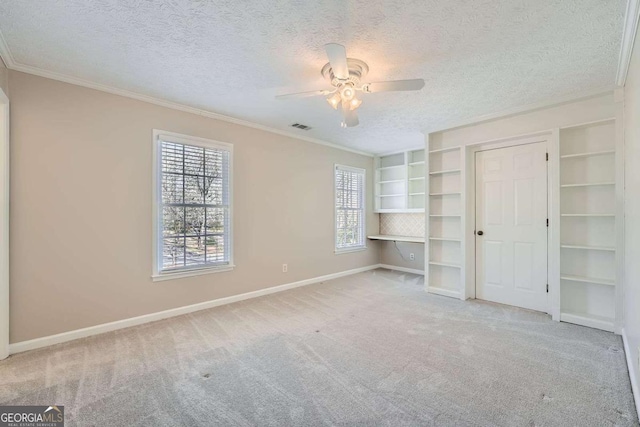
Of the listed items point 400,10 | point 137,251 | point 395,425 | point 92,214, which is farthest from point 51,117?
point 395,425

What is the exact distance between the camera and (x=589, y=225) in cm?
315

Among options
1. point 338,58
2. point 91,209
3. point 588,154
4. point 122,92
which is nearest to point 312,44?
point 338,58

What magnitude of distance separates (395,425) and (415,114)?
11.1 feet

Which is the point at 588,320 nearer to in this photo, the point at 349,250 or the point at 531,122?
the point at 531,122

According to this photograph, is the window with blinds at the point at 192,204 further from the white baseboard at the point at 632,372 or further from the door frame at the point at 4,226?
the white baseboard at the point at 632,372

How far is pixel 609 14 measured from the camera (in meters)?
1.87

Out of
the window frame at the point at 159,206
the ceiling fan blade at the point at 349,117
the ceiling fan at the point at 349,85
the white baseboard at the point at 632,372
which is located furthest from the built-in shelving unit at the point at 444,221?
the window frame at the point at 159,206

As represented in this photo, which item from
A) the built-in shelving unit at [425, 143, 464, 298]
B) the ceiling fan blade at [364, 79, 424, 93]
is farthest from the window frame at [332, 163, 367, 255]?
the ceiling fan blade at [364, 79, 424, 93]

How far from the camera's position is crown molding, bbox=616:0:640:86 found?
5.74ft

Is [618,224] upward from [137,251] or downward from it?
upward

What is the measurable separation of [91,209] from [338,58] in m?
2.79

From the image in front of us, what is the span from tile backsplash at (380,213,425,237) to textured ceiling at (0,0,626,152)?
9.34 feet

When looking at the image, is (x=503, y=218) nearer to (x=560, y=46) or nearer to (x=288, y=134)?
(x=560, y=46)

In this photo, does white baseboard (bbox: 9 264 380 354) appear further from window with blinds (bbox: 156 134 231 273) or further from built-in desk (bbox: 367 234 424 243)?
built-in desk (bbox: 367 234 424 243)
